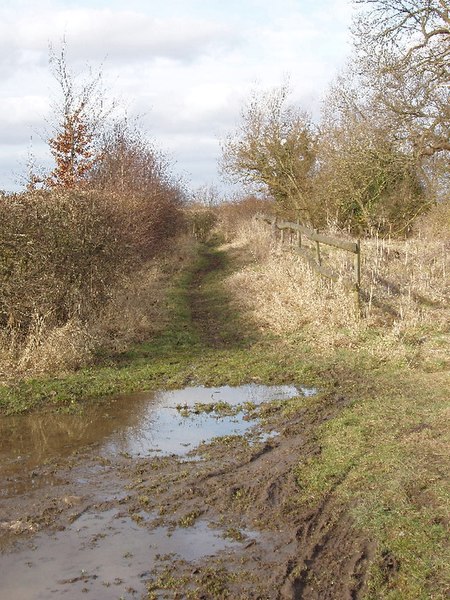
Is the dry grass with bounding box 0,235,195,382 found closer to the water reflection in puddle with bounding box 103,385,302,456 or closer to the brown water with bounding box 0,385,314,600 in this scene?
the brown water with bounding box 0,385,314,600

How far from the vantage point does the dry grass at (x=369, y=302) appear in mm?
11406

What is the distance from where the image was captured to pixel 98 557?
193 inches

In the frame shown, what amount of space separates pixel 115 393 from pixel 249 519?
4708mm

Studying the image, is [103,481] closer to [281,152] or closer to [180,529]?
[180,529]

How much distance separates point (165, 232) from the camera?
25.8m

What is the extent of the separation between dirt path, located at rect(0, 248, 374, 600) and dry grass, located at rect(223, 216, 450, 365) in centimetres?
436

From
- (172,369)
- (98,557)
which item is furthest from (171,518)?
(172,369)

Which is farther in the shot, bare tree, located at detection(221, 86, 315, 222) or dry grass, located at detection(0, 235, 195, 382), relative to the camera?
bare tree, located at detection(221, 86, 315, 222)

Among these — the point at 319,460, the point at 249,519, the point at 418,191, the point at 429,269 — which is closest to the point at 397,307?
the point at 429,269

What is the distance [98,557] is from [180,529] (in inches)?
28.5

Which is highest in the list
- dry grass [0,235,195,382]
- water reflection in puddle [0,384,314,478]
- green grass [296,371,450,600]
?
dry grass [0,235,195,382]

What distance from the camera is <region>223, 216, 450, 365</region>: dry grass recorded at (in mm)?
11406

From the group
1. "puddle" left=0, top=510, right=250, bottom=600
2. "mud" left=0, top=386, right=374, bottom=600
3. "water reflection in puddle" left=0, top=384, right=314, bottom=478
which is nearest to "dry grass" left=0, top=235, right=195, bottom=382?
"water reflection in puddle" left=0, top=384, right=314, bottom=478

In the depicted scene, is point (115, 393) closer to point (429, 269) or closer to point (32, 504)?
point (32, 504)
